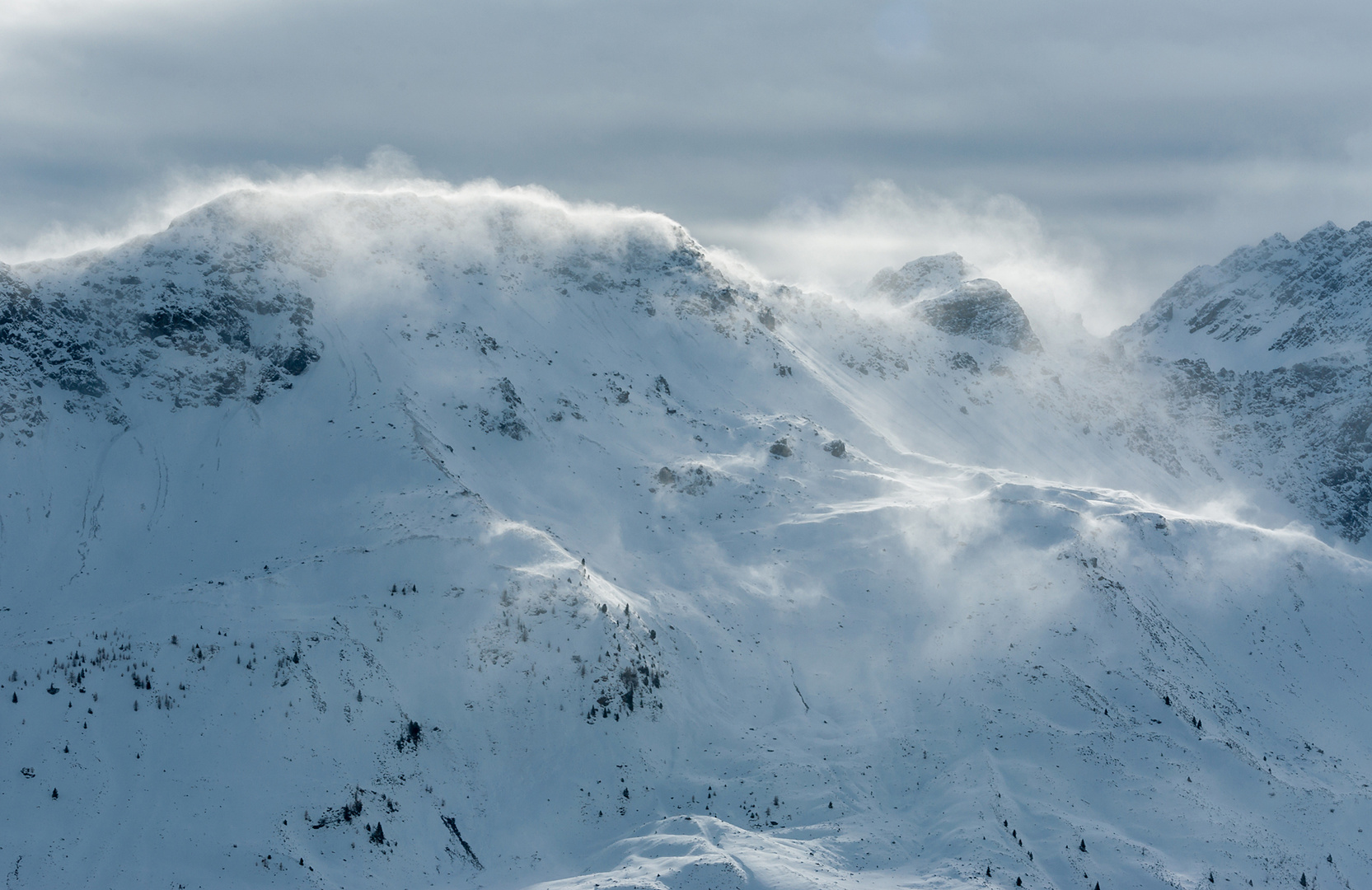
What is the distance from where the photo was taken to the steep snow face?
4875 inches

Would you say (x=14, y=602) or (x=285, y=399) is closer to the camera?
(x=14, y=602)

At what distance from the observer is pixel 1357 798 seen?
6050cm

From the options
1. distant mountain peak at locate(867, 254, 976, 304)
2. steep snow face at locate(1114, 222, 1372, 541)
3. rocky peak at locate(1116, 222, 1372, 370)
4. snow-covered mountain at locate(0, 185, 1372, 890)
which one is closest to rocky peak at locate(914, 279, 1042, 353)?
distant mountain peak at locate(867, 254, 976, 304)

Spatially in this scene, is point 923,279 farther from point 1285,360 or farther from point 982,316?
point 1285,360

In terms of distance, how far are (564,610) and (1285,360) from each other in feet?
458

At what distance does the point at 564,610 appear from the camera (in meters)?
59.3

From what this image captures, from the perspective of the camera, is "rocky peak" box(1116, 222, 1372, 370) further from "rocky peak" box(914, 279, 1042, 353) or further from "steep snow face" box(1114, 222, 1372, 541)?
"rocky peak" box(914, 279, 1042, 353)

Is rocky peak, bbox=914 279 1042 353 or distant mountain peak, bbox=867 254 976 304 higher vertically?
distant mountain peak, bbox=867 254 976 304

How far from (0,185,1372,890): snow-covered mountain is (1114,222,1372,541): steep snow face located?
28.8 meters

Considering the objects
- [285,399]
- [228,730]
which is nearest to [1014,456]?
[285,399]

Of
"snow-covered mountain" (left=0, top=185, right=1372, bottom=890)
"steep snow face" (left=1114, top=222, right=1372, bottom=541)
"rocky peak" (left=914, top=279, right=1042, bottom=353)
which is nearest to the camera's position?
"snow-covered mountain" (left=0, top=185, right=1372, bottom=890)

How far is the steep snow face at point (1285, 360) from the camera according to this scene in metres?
124

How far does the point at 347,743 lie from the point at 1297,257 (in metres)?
189

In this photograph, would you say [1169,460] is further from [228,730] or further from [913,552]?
[228,730]
